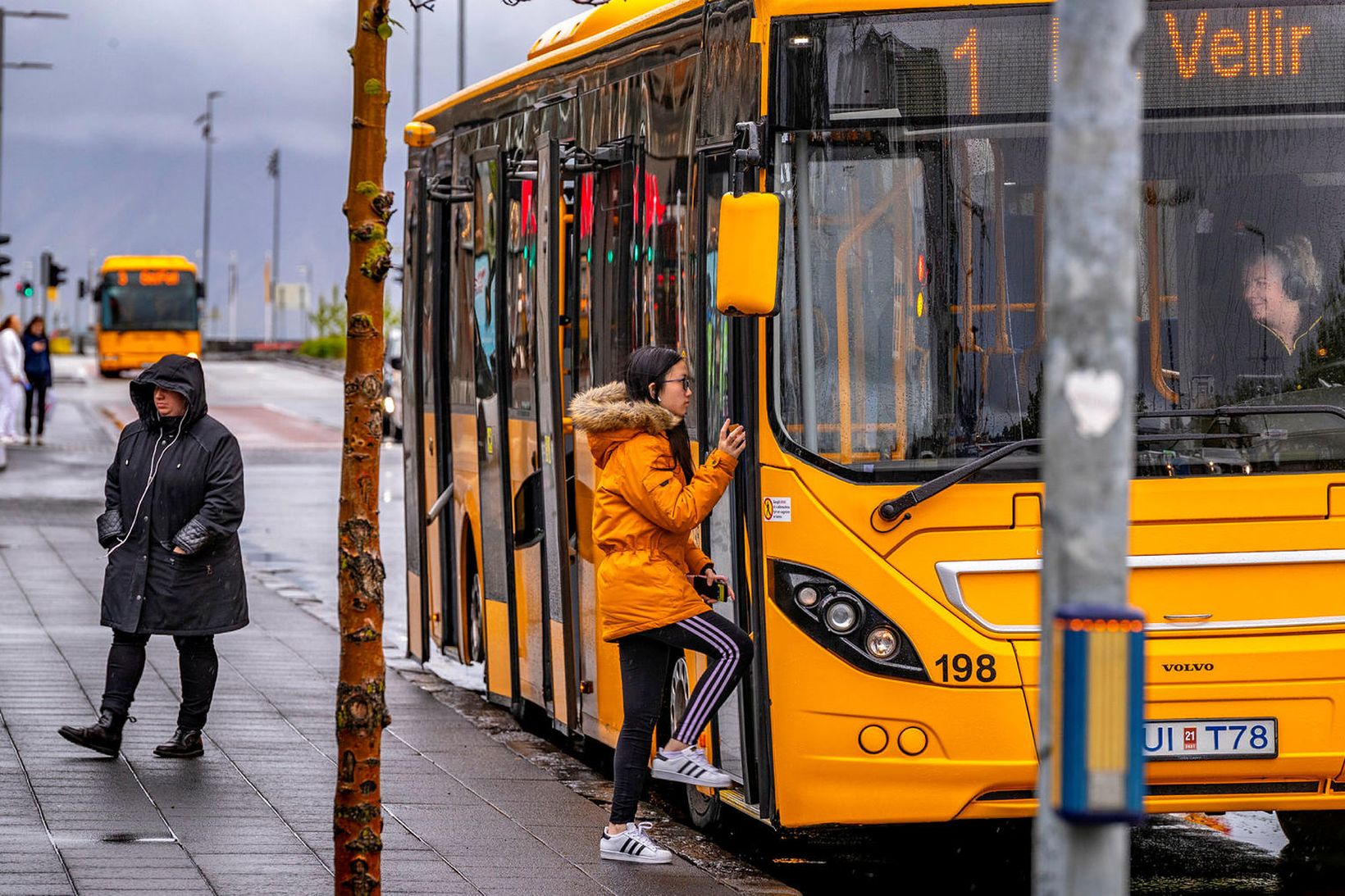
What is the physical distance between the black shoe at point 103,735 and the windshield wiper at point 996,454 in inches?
154

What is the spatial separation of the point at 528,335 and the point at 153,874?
3.74 m

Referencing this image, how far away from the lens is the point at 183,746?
9797 mm

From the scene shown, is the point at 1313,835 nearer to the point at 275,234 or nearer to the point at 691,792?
the point at 691,792

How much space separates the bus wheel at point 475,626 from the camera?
1207 cm

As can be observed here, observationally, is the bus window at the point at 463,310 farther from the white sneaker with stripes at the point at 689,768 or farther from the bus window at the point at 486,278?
the white sneaker with stripes at the point at 689,768

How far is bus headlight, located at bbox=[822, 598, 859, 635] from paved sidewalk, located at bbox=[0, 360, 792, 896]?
37.3 inches

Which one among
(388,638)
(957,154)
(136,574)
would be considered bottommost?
(388,638)

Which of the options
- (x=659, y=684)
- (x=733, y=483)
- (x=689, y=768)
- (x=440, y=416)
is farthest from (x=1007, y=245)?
(x=440, y=416)

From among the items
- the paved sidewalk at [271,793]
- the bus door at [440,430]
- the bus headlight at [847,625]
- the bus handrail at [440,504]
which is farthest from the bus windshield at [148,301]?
the bus headlight at [847,625]

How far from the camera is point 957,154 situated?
726 centimetres

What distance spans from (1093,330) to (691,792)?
5.60 m

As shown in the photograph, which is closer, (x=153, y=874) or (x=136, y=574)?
(x=153, y=874)

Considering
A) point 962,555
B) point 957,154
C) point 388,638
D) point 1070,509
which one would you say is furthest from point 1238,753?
point 388,638

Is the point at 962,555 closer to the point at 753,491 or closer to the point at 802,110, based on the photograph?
Result: the point at 753,491
